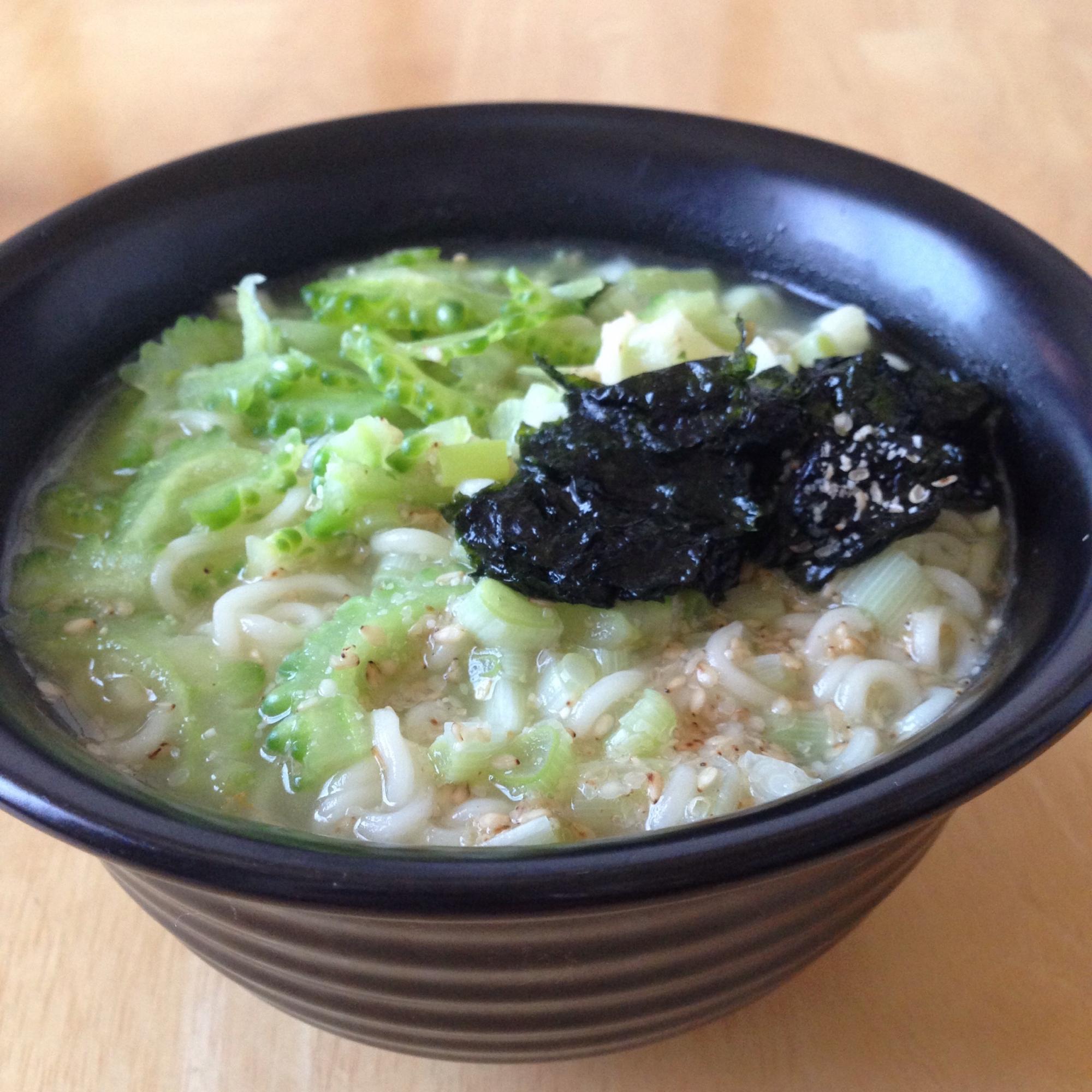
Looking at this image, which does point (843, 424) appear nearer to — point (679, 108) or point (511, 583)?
point (511, 583)

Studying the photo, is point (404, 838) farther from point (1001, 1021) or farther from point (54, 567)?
point (1001, 1021)

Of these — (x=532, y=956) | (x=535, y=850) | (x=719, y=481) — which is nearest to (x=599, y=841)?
(x=535, y=850)

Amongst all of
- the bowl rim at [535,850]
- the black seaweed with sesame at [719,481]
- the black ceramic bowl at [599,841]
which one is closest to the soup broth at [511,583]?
the black seaweed with sesame at [719,481]

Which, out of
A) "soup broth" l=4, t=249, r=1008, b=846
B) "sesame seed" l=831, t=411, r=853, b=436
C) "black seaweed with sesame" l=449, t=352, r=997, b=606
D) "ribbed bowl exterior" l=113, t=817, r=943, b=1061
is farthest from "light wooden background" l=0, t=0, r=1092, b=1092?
"sesame seed" l=831, t=411, r=853, b=436

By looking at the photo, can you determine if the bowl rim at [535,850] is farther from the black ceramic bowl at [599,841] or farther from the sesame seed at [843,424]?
the sesame seed at [843,424]

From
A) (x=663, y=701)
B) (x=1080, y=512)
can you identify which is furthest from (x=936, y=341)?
(x=663, y=701)

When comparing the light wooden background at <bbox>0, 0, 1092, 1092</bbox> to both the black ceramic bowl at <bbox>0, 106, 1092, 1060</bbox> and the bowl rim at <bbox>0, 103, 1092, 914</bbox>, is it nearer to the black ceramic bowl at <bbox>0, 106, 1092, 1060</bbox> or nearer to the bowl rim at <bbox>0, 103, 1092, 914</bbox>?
the black ceramic bowl at <bbox>0, 106, 1092, 1060</bbox>
